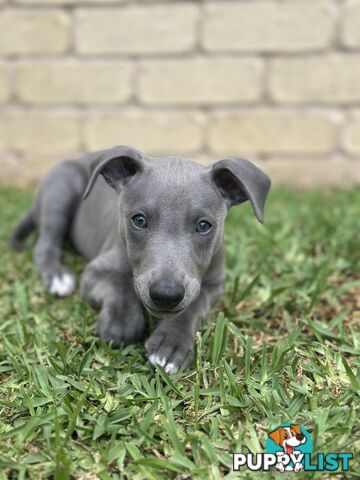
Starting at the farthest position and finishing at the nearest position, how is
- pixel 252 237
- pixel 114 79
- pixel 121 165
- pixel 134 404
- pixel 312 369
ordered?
pixel 114 79 → pixel 252 237 → pixel 121 165 → pixel 312 369 → pixel 134 404

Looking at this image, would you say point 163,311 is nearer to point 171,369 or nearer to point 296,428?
point 171,369

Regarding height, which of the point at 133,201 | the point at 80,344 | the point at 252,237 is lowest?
the point at 252,237

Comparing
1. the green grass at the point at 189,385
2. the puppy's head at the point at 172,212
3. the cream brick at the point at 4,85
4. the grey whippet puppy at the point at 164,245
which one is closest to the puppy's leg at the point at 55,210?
the green grass at the point at 189,385

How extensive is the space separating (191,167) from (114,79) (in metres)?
4.14

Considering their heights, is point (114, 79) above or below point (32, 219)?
above

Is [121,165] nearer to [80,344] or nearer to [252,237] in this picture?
[80,344]

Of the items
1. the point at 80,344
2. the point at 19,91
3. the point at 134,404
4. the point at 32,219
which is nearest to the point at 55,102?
the point at 19,91

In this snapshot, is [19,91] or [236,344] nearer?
[236,344]

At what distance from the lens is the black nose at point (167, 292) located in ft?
8.02

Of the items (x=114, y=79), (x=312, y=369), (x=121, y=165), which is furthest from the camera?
(x=114, y=79)

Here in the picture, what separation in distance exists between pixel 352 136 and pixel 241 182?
174 inches

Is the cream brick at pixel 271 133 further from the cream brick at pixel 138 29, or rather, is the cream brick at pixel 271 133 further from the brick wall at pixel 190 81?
the cream brick at pixel 138 29

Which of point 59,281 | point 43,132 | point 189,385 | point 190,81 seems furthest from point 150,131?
point 189,385

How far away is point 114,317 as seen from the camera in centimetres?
288
